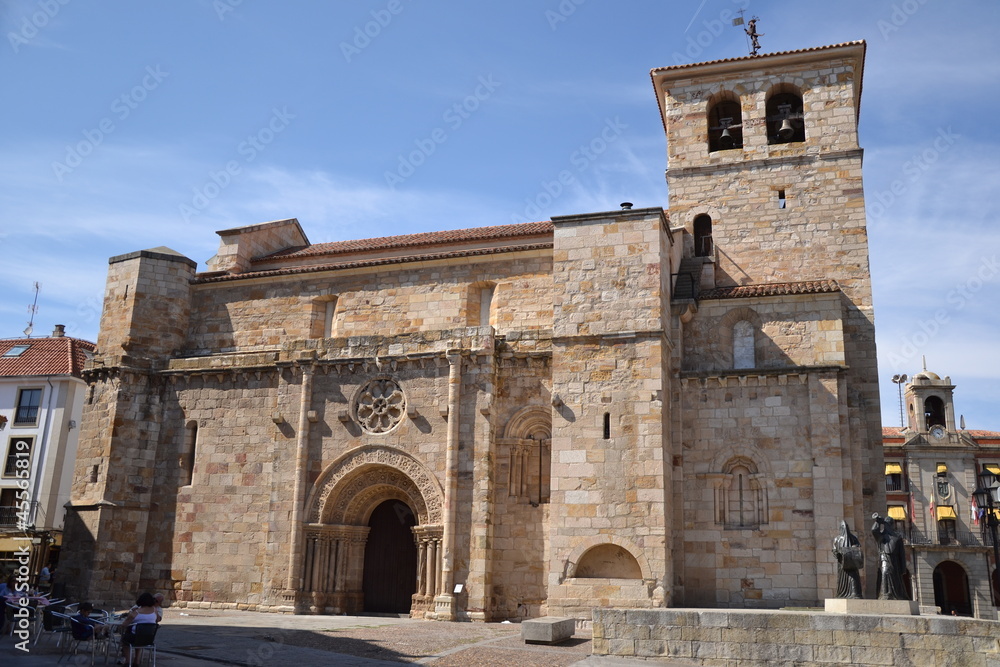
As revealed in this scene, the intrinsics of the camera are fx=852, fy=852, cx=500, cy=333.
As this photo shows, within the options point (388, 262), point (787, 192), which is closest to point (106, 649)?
point (388, 262)

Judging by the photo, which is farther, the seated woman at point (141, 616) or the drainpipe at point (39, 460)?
the drainpipe at point (39, 460)

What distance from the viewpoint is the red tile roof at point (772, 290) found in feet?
66.9

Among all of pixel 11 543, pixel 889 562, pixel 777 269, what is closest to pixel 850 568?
pixel 889 562

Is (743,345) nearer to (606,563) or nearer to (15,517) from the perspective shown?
(606,563)

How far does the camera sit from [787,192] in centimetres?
Result: 2309

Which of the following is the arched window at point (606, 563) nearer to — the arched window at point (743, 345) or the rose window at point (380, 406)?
the arched window at point (743, 345)

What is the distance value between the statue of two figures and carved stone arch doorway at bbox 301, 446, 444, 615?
8.84m

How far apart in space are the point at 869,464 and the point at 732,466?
132 inches

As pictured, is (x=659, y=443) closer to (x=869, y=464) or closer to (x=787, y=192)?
(x=869, y=464)

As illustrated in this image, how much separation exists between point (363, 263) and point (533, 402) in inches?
261

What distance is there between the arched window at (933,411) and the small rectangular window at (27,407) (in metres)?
43.7

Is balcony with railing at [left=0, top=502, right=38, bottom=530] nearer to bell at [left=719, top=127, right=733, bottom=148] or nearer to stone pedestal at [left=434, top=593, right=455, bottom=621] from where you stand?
stone pedestal at [left=434, top=593, right=455, bottom=621]

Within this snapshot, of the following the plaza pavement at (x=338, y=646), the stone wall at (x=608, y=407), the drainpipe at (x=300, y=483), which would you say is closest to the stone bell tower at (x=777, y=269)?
the stone wall at (x=608, y=407)

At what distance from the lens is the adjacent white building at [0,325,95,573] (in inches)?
1148
